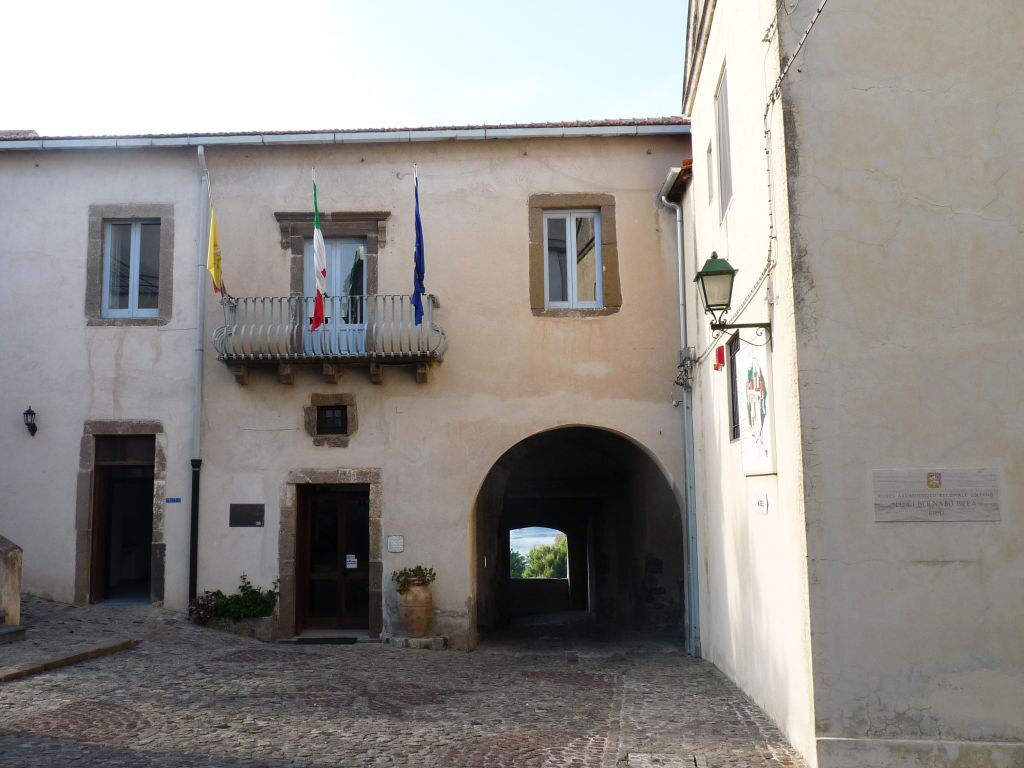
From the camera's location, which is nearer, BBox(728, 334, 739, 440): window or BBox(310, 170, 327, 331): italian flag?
BBox(728, 334, 739, 440): window

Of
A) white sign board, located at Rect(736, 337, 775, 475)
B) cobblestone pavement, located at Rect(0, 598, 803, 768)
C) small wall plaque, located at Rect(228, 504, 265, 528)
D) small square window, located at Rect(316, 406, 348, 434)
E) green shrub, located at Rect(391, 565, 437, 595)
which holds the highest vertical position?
small square window, located at Rect(316, 406, 348, 434)

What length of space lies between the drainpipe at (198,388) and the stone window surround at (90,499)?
363 millimetres

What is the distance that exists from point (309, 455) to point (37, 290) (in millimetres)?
3871

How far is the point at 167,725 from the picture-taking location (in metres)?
6.71

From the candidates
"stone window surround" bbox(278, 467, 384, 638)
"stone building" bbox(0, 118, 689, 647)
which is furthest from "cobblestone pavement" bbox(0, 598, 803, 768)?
"stone building" bbox(0, 118, 689, 647)

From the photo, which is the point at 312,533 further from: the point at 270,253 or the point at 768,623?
the point at 768,623

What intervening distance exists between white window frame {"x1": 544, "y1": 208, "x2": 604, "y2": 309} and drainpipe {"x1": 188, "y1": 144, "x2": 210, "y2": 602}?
13.3ft

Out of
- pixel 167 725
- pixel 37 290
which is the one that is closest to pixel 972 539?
pixel 167 725

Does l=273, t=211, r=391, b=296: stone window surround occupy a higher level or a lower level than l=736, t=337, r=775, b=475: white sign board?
higher

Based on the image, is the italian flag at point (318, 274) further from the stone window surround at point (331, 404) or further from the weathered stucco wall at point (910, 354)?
the weathered stucco wall at point (910, 354)

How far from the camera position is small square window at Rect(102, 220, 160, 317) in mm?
11875

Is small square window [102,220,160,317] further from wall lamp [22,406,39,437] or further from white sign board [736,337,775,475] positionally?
white sign board [736,337,775,475]

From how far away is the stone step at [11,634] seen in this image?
918 cm

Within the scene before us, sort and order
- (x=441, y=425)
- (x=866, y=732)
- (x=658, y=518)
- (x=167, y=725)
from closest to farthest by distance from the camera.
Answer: (x=866, y=732) → (x=167, y=725) → (x=441, y=425) → (x=658, y=518)
